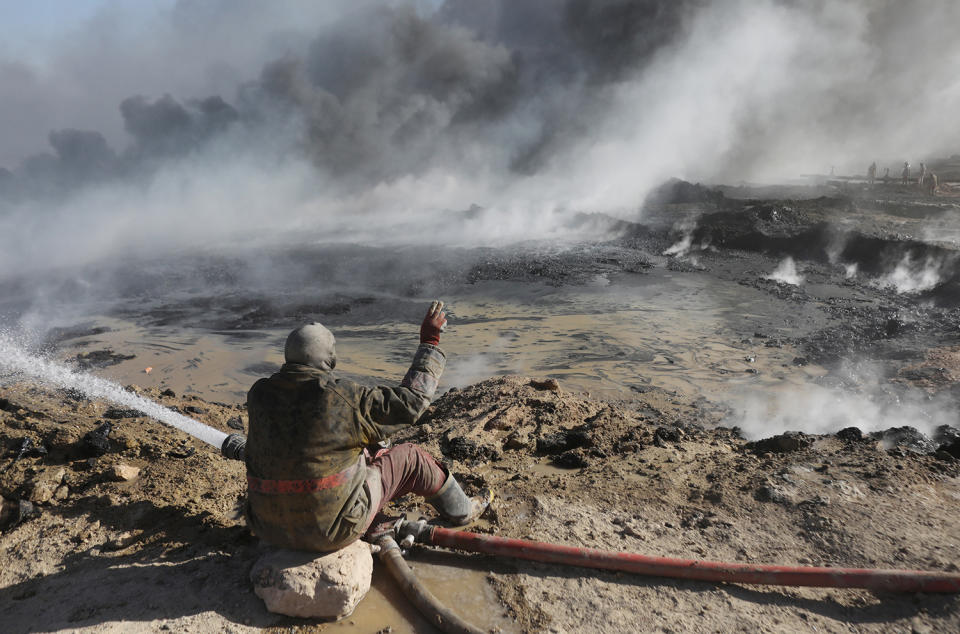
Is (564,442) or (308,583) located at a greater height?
(308,583)

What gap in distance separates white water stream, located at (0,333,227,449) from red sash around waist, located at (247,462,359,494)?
8.22ft

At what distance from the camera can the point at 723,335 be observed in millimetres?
9164

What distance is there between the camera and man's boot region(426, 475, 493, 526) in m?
3.20

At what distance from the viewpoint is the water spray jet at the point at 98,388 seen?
4969mm

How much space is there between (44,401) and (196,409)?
146 centimetres

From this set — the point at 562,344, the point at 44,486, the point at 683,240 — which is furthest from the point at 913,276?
the point at 44,486

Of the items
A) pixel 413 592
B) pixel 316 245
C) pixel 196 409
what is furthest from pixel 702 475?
pixel 316 245

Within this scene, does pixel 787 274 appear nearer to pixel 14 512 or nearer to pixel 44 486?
pixel 44 486

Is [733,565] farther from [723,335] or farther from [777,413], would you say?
[723,335]

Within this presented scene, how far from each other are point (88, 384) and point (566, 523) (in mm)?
7854

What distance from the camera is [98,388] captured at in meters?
7.66

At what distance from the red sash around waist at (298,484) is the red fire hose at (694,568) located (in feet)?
2.55

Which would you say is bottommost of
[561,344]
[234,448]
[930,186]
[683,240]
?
[561,344]

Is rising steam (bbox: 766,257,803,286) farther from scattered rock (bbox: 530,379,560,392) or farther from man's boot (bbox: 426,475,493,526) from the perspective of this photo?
man's boot (bbox: 426,475,493,526)
